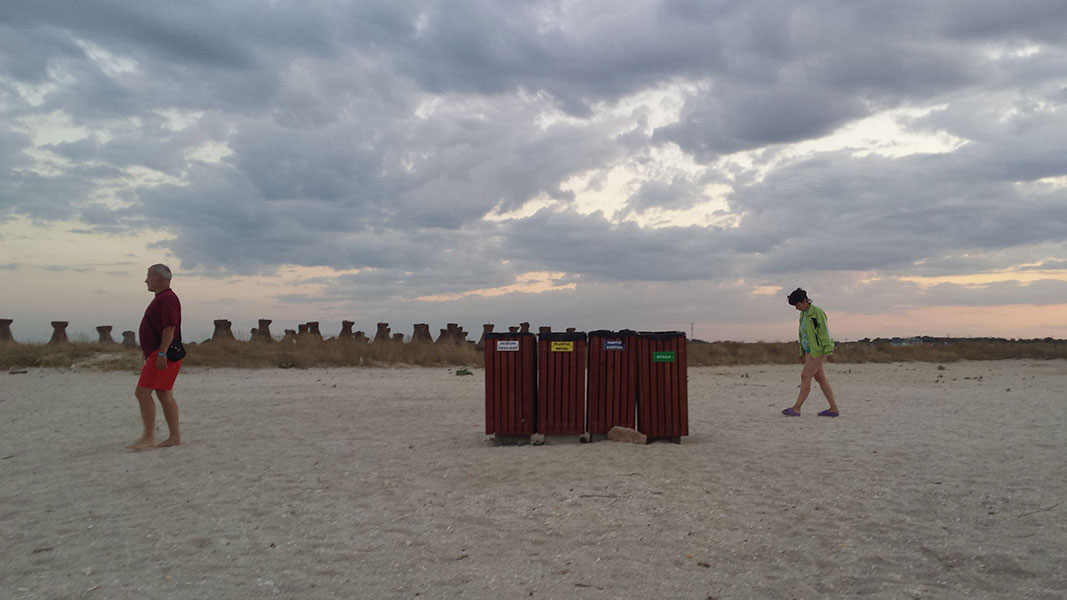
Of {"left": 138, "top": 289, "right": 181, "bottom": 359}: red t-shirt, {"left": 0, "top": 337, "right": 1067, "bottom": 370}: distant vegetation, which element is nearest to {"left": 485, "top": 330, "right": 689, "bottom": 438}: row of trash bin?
{"left": 138, "top": 289, "right": 181, "bottom": 359}: red t-shirt

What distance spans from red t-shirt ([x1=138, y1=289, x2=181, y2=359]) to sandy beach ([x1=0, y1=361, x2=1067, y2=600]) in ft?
4.38

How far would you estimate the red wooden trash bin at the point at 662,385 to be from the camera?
9.96 m

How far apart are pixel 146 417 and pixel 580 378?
5440 mm

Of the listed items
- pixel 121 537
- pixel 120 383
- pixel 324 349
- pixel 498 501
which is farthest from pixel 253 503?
pixel 324 349

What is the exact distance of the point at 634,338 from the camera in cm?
1012

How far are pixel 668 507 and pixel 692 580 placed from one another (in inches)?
63.3

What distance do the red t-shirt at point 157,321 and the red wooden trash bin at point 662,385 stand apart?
19.1 feet

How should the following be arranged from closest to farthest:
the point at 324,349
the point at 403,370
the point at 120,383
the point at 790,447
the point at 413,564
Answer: the point at 413,564
the point at 790,447
the point at 120,383
the point at 403,370
the point at 324,349

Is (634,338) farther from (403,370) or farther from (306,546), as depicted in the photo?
(403,370)

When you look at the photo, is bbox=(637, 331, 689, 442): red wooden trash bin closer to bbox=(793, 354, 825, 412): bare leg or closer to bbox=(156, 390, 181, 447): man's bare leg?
bbox=(793, 354, 825, 412): bare leg


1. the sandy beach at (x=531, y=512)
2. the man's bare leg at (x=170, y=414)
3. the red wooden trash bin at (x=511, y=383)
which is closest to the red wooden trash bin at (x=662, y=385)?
the sandy beach at (x=531, y=512)

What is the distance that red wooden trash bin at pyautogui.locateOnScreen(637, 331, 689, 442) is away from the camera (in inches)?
392

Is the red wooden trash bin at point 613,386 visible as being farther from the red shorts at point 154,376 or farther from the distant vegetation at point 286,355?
the distant vegetation at point 286,355

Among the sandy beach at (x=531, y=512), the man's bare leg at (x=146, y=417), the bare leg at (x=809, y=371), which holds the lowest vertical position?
the sandy beach at (x=531, y=512)
